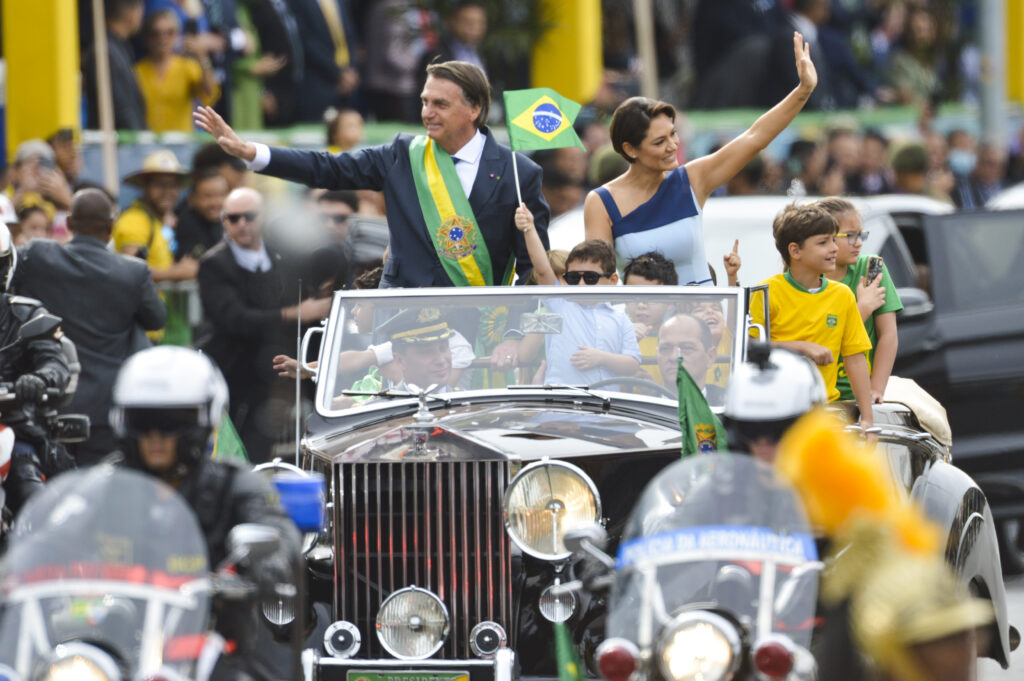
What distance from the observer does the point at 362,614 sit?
269 inches

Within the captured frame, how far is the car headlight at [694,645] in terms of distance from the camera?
501 centimetres

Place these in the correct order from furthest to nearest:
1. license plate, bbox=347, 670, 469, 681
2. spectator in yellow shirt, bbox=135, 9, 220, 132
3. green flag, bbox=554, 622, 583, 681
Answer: spectator in yellow shirt, bbox=135, 9, 220, 132 → license plate, bbox=347, 670, 469, 681 → green flag, bbox=554, 622, 583, 681

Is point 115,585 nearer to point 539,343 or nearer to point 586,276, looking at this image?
point 539,343

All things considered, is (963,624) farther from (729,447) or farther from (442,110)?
(442,110)

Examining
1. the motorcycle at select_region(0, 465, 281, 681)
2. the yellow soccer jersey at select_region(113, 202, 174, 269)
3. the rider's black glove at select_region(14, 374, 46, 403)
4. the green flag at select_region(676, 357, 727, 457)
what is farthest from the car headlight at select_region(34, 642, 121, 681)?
the yellow soccer jersey at select_region(113, 202, 174, 269)

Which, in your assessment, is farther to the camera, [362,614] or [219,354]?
[219,354]

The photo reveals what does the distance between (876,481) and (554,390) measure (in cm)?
364

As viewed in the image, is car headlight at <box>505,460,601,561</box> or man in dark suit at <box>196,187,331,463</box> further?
man in dark suit at <box>196,187,331,463</box>

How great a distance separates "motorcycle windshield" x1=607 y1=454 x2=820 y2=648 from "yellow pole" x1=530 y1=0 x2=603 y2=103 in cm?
1356

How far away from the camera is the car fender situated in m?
7.27

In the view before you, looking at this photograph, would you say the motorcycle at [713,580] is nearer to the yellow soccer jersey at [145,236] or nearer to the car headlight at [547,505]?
the car headlight at [547,505]

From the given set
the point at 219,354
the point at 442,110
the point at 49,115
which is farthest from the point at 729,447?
the point at 49,115

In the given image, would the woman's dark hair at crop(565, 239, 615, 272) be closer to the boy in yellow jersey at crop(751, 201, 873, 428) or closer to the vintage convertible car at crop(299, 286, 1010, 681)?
the vintage convertible car at crop(299, 286, 1010, 681)

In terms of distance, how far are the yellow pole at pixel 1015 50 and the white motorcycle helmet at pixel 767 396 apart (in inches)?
827
